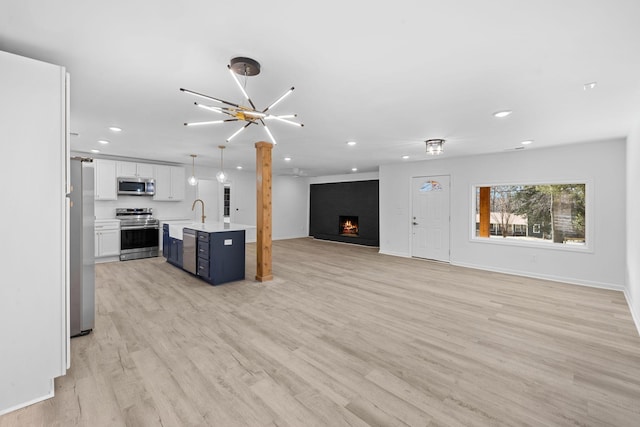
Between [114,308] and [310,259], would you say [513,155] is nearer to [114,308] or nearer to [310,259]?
[310,259]

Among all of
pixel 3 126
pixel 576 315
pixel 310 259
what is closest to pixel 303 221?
pixel 310 259

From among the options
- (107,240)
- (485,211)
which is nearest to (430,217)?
(485,211)

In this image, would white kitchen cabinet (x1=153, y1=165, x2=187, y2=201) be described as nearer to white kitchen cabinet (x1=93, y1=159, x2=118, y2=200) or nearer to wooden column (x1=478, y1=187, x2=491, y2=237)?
white kitchen cabinet (x1=93, y1=159, x2=118, y2=200)

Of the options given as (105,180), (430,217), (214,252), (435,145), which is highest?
(435,145)

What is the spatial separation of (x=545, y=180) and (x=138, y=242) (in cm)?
892

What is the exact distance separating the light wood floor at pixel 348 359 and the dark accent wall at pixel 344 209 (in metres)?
4.90

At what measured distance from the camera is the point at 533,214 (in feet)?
18.9

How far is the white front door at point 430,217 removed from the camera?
22.2 ft

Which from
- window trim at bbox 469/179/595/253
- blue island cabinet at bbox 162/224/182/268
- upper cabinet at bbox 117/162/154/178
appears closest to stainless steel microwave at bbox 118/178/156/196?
upper cabinet at bbox 117/162/154/178

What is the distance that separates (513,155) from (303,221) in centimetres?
756

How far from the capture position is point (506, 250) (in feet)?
19.1

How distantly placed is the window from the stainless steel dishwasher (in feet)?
19.7

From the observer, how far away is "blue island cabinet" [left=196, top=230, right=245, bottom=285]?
4.66 m

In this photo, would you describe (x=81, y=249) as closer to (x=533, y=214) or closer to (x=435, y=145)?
(x=435, y=145)
